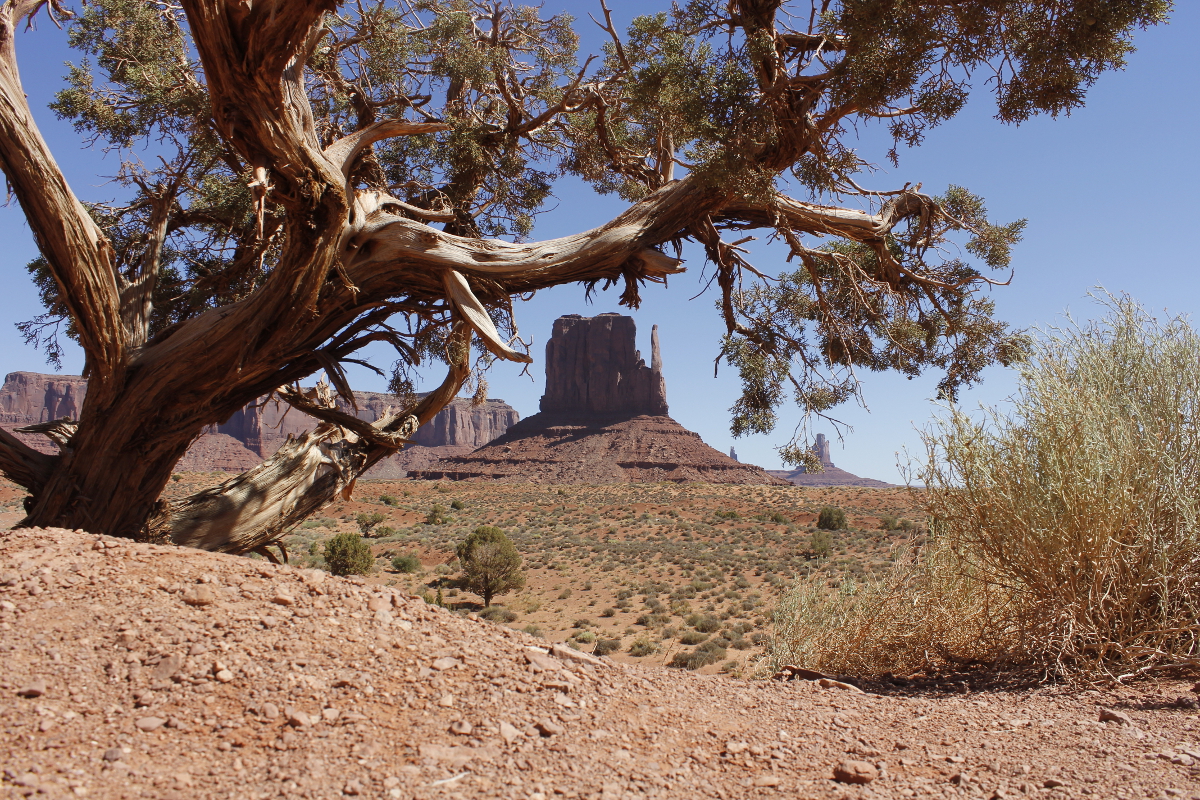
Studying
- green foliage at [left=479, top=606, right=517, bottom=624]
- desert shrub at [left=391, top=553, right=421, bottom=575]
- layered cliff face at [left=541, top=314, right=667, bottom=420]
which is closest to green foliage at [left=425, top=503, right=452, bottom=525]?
desert shrub at [left=391, top=553, right=421, bottom=575]

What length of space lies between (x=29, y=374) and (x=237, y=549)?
122m

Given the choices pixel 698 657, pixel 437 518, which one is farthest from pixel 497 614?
pixel 437 518

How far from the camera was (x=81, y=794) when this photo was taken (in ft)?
6.73

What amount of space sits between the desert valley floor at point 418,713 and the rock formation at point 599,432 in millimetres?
68255

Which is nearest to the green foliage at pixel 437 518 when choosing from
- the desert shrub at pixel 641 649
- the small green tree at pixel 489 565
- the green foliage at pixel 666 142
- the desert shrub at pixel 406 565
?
the desert shrub at pixel 406 565

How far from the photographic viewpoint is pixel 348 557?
63.6ft

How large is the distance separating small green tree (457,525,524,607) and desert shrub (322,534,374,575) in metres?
2.68

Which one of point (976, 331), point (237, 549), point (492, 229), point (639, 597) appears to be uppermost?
point (492, 229)

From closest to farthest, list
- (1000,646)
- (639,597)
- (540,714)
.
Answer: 1. (540,714)
2. (1000,646)
3. (639,597)

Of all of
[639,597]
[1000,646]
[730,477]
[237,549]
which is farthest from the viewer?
[730,477]

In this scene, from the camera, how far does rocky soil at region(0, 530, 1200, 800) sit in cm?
232

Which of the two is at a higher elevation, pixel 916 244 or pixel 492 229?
pixel 492 229

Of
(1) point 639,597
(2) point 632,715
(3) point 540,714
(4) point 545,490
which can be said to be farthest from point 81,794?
(4) point 545,490

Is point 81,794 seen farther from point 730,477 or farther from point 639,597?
point 730,477
